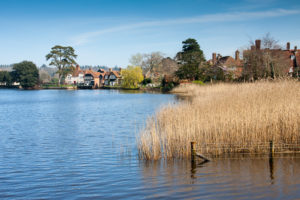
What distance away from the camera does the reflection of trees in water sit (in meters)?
7.91

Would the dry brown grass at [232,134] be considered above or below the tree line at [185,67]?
below

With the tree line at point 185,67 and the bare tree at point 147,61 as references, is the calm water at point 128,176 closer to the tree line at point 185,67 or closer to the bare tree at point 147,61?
the tree line at point 185,67

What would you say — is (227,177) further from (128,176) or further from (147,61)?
(147,61)

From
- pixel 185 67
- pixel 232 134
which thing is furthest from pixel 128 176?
pixel 185 67

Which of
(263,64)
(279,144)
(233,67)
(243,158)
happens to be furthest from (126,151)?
(233,67)

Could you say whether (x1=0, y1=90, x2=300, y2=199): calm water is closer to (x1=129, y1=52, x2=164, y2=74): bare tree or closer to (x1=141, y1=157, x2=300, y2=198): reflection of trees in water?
(x1=141, y1=157, x2=300, y2=198): reflection of trees in water

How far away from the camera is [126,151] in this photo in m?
13.1

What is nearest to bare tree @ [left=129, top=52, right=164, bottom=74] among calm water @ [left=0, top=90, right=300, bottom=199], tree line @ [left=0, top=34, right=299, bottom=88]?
tree line @ [left=0, top=34, right=299, bottom=88]

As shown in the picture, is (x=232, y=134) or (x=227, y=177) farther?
(x=232, y=134)

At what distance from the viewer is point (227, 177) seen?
8930 mm

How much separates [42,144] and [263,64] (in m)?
33.6

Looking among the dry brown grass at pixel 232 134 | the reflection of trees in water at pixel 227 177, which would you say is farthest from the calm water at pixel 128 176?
the dry brown grass at pixel 232 134

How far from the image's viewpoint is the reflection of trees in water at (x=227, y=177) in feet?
26.0

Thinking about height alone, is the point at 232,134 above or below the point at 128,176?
above
